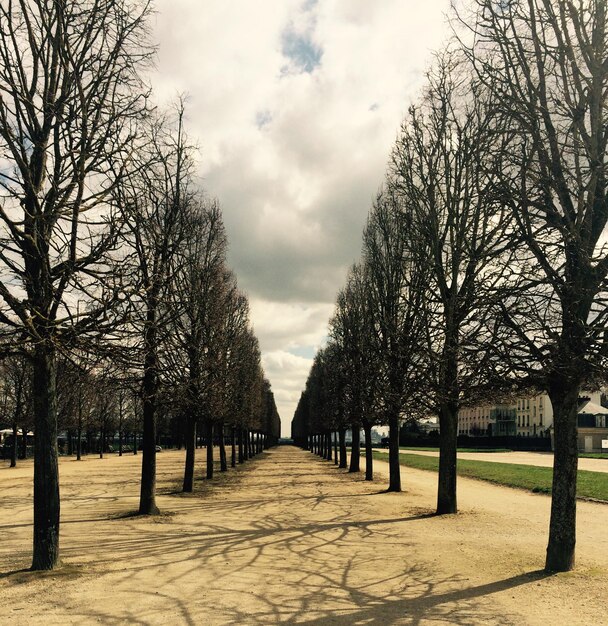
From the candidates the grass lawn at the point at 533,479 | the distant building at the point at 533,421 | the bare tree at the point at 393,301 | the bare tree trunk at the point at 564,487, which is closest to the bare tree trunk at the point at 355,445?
the grass lawn at the point at 533,479

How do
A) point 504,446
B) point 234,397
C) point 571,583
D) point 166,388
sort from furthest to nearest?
point 504,446 < point 234,397 < point 166,388 < point 571,583

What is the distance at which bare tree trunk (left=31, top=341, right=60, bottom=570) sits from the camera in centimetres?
895

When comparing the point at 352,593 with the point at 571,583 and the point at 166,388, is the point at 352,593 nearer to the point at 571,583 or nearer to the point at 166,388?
the point at 571,583

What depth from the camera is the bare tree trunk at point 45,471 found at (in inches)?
352

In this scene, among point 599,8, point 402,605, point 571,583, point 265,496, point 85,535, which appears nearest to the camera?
point 402,605

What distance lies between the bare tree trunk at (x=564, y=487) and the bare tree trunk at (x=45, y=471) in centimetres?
778

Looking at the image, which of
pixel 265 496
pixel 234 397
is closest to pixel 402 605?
pixel 265 496

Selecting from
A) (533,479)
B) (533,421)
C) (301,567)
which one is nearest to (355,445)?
(533,479)

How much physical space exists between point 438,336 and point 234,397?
16.3m

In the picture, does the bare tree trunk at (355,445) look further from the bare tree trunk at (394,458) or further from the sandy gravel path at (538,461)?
the sandy gravel path at (538,461)

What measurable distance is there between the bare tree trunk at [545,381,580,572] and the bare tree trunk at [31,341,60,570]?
7782mm

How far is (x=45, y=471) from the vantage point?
904cm

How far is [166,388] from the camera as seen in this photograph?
53.6 feet

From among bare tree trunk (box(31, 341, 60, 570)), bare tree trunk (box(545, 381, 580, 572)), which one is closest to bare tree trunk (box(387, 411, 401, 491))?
bare tree trunk (box(545, 381, 580, 572))
